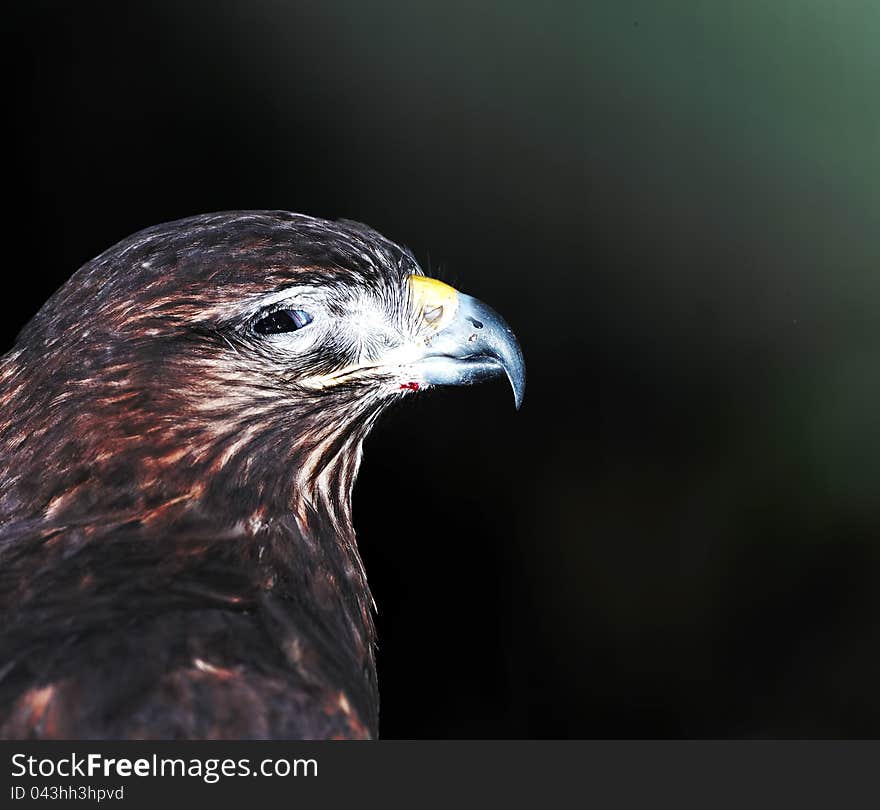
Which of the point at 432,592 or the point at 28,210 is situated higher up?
the point at 28,210

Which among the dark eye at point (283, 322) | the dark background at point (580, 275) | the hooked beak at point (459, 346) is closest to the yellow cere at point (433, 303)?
the hooked beak at point (459, 346)

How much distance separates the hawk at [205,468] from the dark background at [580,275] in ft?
4.83

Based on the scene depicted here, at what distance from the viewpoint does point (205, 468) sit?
2.12 meters

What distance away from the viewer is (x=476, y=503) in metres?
4.07

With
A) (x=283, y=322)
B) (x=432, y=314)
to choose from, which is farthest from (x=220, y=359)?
(x=432, y=314)

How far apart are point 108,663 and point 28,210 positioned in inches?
88.8

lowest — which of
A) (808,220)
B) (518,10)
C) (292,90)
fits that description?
(808,220)

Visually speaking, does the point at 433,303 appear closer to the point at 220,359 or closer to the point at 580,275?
the point at 220,359

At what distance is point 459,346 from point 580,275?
1756mm

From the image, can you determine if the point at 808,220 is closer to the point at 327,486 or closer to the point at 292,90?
the point at 292,90

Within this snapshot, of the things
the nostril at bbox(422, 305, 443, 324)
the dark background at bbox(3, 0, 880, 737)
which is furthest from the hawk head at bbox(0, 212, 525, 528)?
the dark background at bbox(3, 0, 880, 737)

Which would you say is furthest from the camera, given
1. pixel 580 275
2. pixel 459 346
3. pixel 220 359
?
pixel 580 275

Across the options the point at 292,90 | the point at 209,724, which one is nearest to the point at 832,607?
the point at 292,90

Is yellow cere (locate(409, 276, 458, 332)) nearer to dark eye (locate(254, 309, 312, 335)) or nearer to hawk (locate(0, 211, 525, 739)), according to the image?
hawk (locate(0, 211, 525, 739))
